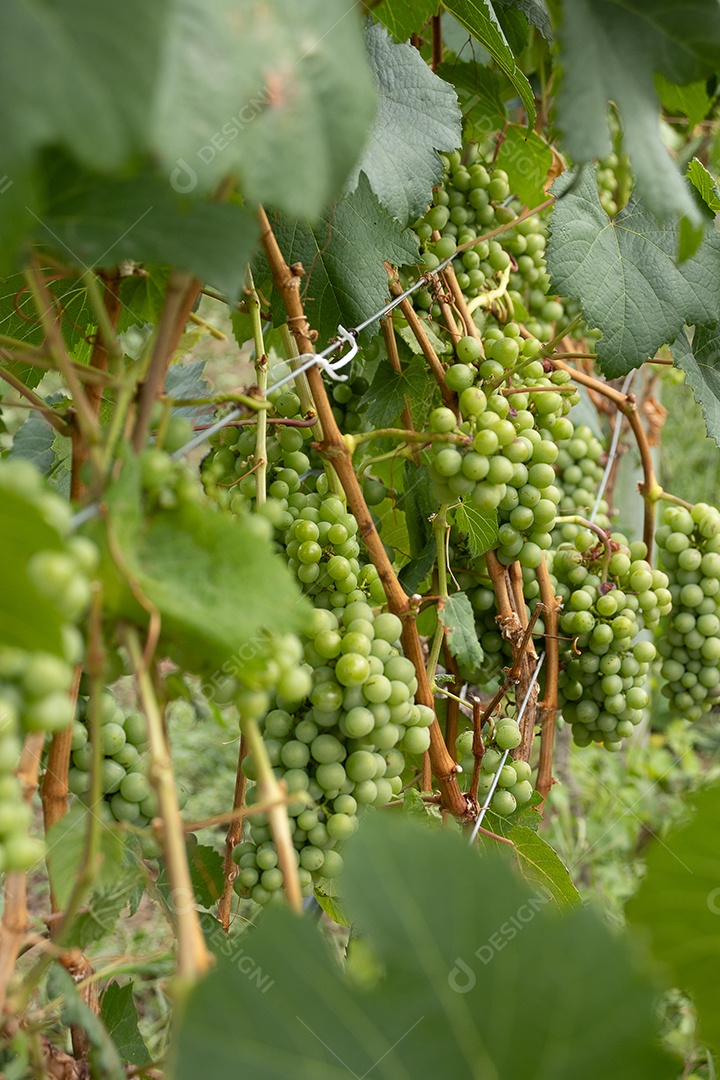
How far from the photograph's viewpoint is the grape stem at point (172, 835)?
367 millimetres

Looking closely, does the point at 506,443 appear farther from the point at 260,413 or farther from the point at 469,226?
the point at 469,226

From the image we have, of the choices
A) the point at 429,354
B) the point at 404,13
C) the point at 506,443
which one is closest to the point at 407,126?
the point at 404,13

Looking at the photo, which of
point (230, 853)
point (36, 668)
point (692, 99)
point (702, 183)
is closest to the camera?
point (36, 668)

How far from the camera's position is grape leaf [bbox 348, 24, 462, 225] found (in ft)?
2.81

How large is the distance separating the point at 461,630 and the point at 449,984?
52cm

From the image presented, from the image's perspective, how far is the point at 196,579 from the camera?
16.3 inches

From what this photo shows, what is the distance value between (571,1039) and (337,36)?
0.43m

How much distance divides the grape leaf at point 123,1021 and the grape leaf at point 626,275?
75 centimetres

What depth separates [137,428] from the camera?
44cm

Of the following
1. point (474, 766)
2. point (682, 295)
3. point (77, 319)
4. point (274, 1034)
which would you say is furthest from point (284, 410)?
point (274, 1034)

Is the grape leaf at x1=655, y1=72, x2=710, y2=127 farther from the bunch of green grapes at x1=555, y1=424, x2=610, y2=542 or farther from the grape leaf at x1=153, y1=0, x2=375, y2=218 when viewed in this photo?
the bunch of green grapes at x1=555, y1=424, x2=610, y2=542

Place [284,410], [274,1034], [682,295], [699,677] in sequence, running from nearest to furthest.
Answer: [274,1034], [284,410], [682,295], [699,677]

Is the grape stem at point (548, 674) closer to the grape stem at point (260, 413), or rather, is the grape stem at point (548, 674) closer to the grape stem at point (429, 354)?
the grape stem at point (429, 354)

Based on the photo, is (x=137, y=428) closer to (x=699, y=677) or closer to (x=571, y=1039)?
(x=571, y=1039)
